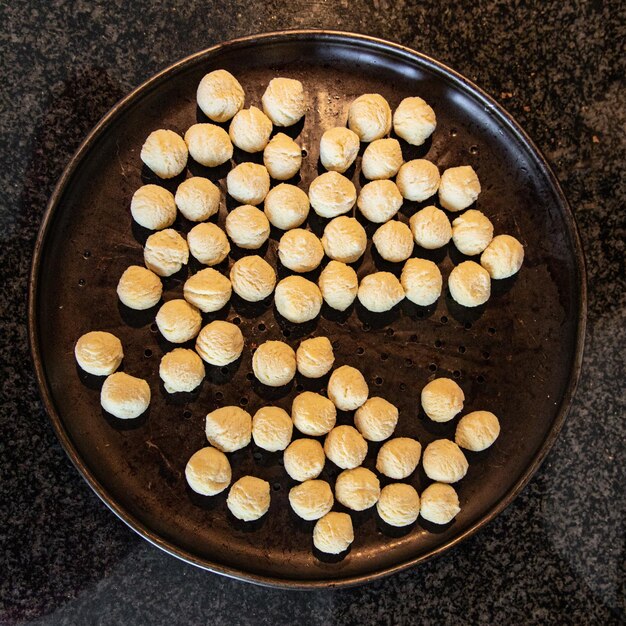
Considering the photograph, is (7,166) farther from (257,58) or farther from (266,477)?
(266,477)

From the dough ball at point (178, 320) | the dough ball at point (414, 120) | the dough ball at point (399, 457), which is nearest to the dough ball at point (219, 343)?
the dough ball at point (178, 320)

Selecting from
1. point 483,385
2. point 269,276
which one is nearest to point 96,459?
point 269,276

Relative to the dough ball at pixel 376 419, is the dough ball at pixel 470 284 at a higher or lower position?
higher

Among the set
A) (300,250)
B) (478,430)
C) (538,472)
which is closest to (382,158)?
(300,250)

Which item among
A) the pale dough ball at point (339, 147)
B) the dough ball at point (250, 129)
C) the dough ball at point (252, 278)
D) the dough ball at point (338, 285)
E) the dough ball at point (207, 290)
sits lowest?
the dough ball at point (207, 290)

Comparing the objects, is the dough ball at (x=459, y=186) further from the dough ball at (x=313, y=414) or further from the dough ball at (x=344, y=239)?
the dough ball at (x=313, y=414)

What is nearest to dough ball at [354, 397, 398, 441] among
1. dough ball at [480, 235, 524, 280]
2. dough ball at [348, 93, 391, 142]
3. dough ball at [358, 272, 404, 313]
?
dough ball at [358, 272, 404, 313]
